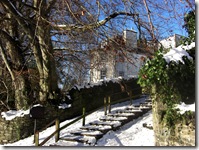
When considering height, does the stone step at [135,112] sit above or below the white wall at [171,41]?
below

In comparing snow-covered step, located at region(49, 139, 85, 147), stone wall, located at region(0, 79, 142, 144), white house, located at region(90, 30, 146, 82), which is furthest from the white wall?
stone wall, located at region(0, 79, 142, 144)

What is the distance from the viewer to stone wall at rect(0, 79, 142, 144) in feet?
19.6

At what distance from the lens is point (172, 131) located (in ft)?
11.8

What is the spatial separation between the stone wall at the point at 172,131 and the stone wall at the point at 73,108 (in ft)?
10.8

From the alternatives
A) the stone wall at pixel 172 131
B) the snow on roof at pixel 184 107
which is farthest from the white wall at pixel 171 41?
the snow on roof at pixel 184 107

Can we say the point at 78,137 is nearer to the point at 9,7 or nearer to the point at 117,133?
the point at 117,133

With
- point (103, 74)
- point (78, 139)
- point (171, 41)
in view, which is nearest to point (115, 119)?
point (78, 139)

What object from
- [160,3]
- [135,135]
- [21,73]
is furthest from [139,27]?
[21,73]

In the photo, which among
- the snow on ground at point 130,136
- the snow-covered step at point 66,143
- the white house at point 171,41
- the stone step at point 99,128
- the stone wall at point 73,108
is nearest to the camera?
the snow on ground at point 130,136

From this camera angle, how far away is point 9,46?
6.92m

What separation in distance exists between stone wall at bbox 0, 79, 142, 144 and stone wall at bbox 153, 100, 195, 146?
3.28 meters

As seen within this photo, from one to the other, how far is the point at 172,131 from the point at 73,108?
12.8ft

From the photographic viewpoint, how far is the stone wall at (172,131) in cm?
335

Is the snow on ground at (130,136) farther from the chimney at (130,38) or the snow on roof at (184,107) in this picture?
the chimney at (130,38)
